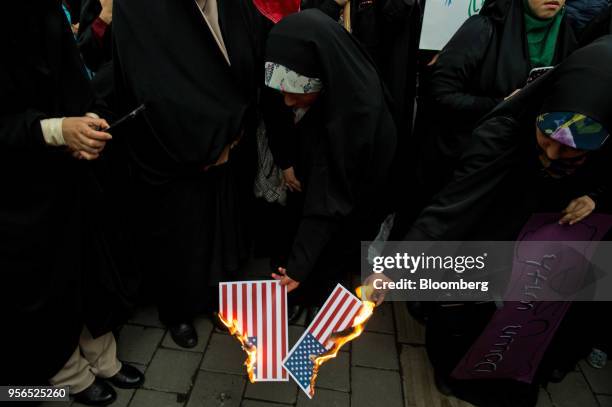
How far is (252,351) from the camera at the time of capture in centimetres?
198

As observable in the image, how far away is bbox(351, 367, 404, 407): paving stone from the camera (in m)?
2.43

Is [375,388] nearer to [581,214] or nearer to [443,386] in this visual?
[443,386]

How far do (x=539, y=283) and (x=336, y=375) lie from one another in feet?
4.24

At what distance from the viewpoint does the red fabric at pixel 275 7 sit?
7.84 feet

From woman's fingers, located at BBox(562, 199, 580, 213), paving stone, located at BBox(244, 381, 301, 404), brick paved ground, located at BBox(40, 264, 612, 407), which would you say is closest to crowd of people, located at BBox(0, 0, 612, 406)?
woman's fingers, located at BBox(562, 199, 580, 213)

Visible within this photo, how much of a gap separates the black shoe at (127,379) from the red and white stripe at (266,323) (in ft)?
2.93

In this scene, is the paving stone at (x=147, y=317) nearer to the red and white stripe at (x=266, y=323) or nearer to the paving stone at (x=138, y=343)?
the paving stone at (x=138, y=343)

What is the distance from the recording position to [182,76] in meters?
2.01

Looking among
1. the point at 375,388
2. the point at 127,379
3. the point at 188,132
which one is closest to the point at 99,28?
the point at 188,132

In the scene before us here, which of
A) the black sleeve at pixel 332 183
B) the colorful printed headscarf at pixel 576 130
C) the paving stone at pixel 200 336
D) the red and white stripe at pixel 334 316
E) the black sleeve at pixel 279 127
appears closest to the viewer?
the colorful printed headscarf at pixel 576 130

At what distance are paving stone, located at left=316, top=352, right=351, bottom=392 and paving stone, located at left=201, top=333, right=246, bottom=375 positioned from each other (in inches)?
19.3

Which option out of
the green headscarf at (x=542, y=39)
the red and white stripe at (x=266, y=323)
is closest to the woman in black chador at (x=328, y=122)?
the red and white stripe at (x=266, y=323)

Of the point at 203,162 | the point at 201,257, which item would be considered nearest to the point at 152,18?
the point at 203,162

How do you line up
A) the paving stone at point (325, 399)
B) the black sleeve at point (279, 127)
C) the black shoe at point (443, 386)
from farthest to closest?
1. the black shoe at point (443, 386)
2. the paving stone at point (325, 399)
3. the black sleeve at point (279, 127)
